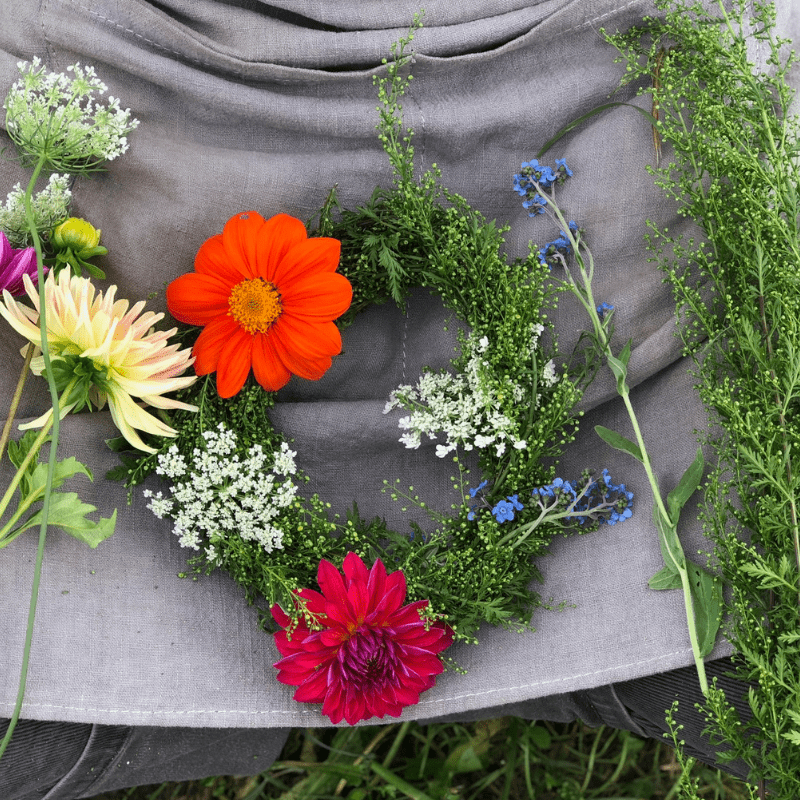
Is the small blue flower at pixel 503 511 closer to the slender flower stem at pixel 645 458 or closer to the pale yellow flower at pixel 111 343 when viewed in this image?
the slender flower stem at pixel 645 458

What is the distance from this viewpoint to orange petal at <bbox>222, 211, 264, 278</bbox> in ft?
2.80

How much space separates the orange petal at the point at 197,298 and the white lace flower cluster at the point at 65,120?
17 centimetres

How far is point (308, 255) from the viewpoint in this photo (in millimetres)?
854

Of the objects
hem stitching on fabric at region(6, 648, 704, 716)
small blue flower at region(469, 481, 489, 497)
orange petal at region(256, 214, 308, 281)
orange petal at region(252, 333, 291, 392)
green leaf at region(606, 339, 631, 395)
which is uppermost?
orange petal at region(256, 214, 308, 281)

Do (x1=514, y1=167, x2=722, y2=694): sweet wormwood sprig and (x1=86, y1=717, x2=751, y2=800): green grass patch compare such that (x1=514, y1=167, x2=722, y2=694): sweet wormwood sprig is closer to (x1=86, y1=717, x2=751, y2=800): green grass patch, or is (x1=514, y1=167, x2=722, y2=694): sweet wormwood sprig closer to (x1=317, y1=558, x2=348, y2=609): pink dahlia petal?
(x1=317, y1=558, x2=348, y2=609): pink dahlia petal

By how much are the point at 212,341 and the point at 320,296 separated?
0.45ft

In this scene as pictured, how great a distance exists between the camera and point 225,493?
2.88 ft

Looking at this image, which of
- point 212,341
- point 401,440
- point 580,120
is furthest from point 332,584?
point 580,120

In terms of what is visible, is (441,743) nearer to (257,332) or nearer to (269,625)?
(269,625)

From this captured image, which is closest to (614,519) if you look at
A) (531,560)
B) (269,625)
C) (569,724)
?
(531,560)

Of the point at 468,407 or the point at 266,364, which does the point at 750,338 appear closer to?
the point at 468,407

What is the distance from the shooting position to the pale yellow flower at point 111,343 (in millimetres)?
773

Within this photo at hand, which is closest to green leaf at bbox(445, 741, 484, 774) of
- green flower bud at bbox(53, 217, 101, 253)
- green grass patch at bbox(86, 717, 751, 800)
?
green grass patch at bbox(86, 717, 751, 800)

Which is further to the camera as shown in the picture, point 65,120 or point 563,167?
point 563,167
